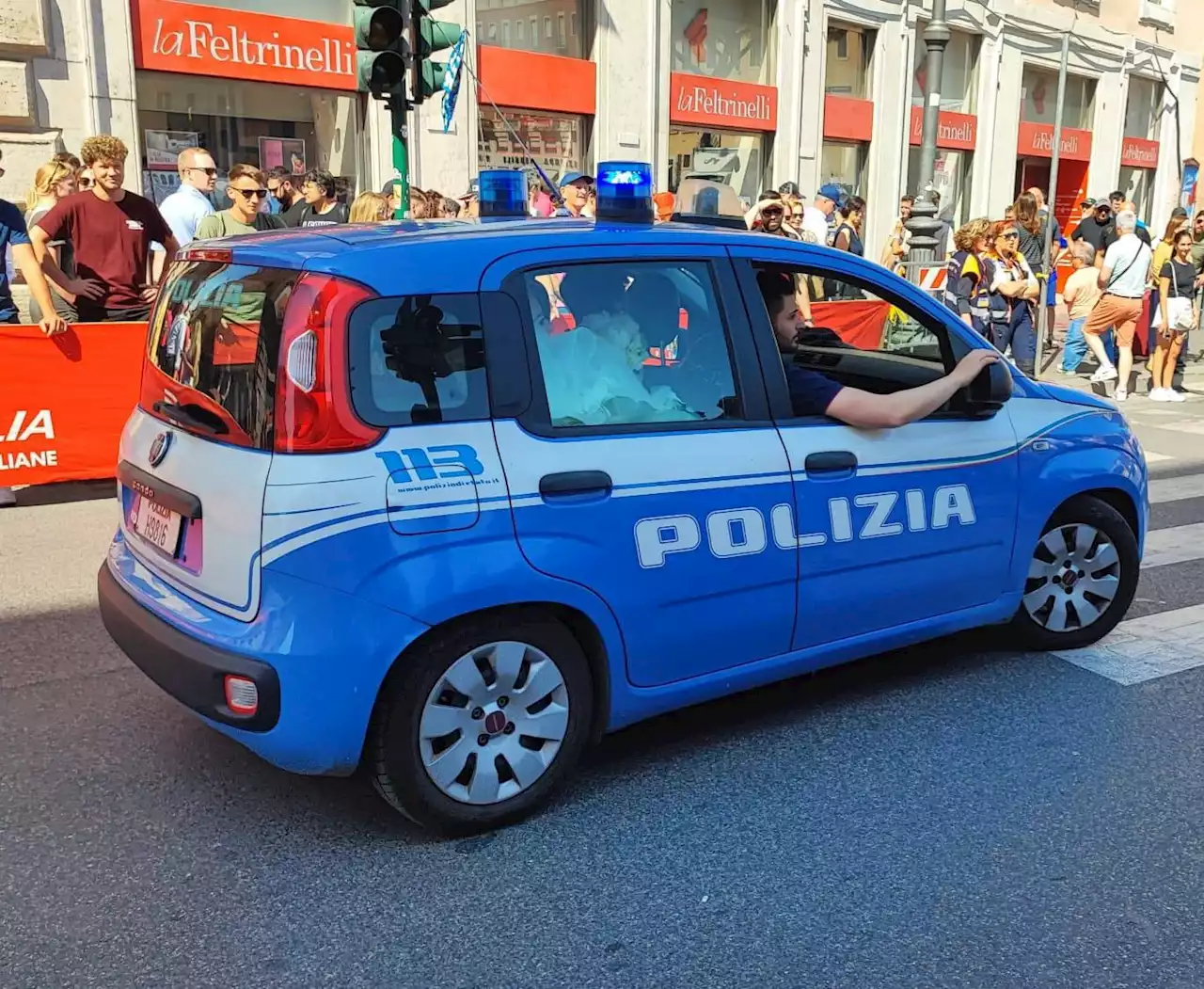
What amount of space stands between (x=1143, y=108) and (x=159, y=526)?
3426 cm

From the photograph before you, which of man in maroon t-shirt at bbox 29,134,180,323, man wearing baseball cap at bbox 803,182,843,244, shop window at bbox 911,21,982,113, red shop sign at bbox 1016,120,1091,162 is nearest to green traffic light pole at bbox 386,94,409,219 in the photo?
man in maroon t-shirt at bbox 29,134,180,323

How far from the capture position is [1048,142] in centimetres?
2733

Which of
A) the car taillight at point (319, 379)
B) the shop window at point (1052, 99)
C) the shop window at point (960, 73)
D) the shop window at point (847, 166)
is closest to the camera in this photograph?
the car taillight at point (319, 379)

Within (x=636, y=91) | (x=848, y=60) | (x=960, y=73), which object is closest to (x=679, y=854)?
(x=636, y=91)

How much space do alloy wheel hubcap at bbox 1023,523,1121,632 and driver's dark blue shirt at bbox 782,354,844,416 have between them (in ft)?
4.26

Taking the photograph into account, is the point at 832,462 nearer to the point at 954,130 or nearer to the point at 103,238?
the point at 103,238

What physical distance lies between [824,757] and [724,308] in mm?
1501

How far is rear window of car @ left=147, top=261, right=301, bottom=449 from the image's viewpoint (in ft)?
10.2

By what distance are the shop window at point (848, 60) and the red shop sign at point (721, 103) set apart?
1.88 m

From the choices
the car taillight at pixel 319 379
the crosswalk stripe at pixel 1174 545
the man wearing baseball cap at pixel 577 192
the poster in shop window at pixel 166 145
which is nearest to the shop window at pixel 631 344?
the car taillight at pixel 319 379

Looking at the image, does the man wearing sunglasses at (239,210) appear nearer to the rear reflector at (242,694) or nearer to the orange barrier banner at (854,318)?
the orange barrier banner at (854,318)

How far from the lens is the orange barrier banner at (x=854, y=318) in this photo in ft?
19.9

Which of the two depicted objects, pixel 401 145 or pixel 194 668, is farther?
pixel 401 145

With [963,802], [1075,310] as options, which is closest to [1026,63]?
[1075,310]
